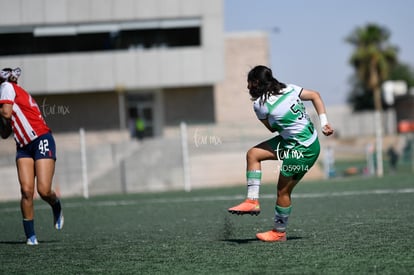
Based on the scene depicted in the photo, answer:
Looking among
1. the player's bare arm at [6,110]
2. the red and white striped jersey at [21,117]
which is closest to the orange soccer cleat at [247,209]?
the red and white striped jersey at [21,117]

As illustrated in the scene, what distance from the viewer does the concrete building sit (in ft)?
116

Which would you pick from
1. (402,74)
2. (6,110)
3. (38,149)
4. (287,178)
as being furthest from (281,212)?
(402,74)

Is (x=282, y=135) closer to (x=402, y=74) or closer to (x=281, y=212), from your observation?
(x=281, y=212)

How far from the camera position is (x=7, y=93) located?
8656 millimetres

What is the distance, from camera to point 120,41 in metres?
36.5

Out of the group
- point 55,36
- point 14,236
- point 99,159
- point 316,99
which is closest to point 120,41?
point 55,36

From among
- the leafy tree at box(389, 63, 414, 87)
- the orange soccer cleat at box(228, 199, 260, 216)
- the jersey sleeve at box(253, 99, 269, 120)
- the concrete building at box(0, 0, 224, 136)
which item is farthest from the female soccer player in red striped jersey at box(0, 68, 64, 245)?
the leafy tree at box(389, 63, 414, 87)

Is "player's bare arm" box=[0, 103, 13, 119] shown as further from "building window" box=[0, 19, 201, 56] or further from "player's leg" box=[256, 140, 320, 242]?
"building window" box=[0, 19, 201, 56]

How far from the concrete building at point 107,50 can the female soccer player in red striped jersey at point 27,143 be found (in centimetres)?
2660

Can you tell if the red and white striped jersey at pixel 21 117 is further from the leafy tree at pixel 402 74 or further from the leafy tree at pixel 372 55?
the leafy tree at pixel 402 74

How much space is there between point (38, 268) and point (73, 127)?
29.3m

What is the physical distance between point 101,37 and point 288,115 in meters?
29.4

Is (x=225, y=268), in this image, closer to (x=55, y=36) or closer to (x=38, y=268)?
(x=38, y=268)

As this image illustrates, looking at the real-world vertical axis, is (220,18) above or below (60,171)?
above
